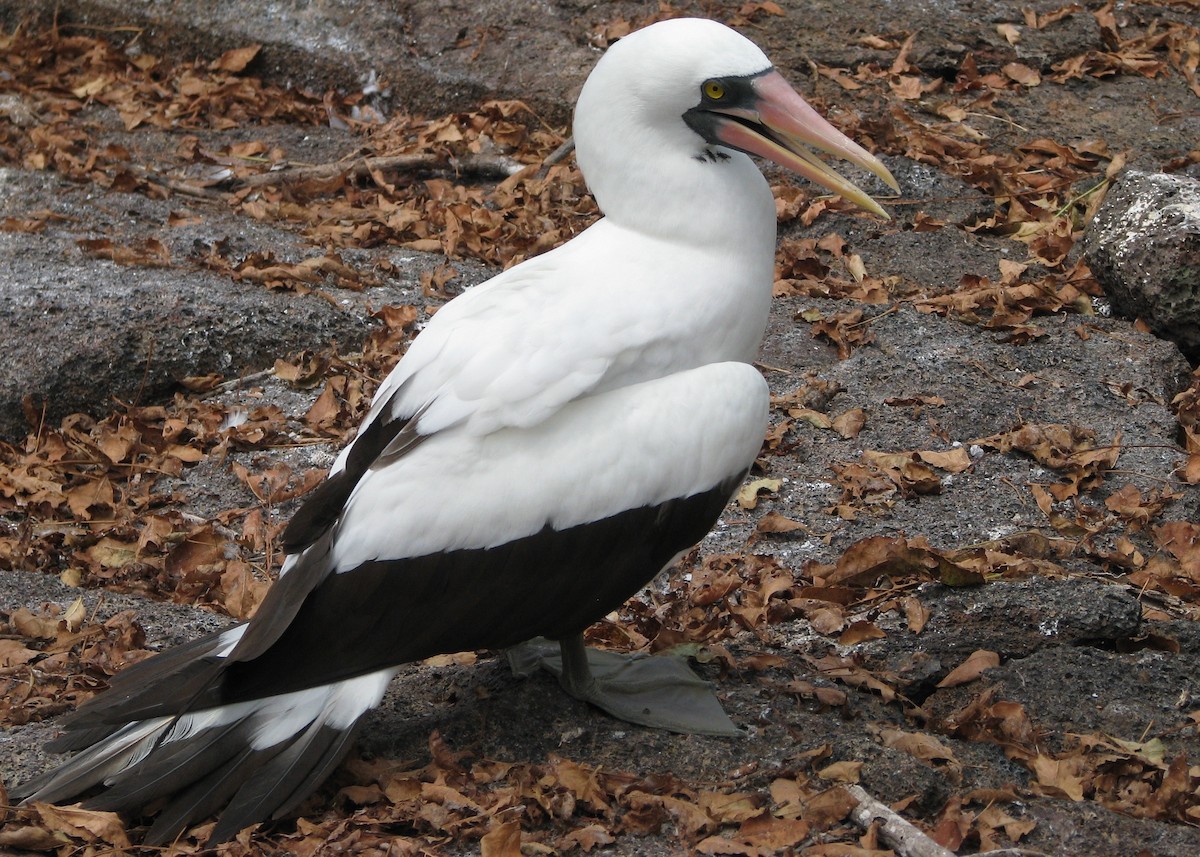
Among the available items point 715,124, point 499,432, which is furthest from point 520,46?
point 499,432

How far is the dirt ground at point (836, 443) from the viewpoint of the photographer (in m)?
3.15

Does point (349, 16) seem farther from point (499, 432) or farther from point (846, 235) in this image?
point (499, 432)

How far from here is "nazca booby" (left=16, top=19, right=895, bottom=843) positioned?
3.08m

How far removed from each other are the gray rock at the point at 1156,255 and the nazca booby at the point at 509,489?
2419 mm

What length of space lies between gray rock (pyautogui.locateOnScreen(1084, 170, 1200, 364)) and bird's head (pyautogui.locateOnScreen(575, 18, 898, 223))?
229 centimetres

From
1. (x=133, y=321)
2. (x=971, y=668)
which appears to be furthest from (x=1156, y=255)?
(x=133, y=321)

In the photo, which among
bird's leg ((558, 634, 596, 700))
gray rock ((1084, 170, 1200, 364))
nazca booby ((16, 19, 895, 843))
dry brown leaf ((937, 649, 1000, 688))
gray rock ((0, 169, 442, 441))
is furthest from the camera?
gray rock ((1084, 170, 1200, 364))

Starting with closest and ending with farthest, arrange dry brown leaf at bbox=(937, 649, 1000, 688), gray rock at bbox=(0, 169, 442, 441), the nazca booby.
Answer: the nazca booby < dry brown leaf at bbox=(937, 649, 1000, 688) < gray rock at bbox=(0, 169, 442, 441)

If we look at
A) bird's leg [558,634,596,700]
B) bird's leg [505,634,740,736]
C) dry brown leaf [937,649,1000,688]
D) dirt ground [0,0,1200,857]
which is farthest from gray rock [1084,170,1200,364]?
bird's leg [558,634,596,700]

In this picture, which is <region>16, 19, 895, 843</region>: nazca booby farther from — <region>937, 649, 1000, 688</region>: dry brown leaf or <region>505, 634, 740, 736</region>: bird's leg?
<region>937, 649, 1000, 688</region>: dry brown leaf

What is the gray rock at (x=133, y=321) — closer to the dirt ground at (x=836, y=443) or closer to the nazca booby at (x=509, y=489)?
the dirt ground at (x=836, y=443)

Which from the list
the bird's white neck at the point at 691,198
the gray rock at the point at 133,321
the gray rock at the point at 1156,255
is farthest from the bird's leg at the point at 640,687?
the gray rock at the point at 1156,255

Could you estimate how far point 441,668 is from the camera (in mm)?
3768

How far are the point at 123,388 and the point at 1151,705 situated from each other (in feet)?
11.8
